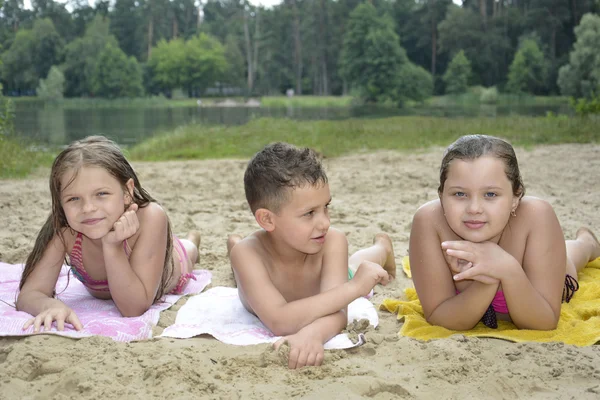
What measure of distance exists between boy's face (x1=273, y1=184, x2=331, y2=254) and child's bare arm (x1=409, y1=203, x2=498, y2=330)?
0.47 metres

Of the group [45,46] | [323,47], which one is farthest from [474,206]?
[323,47]

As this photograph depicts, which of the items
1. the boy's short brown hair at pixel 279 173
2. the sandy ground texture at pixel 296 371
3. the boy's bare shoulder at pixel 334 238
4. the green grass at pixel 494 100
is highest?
the green grass at pixel 494 100

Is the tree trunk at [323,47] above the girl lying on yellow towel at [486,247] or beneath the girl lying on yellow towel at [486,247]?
above

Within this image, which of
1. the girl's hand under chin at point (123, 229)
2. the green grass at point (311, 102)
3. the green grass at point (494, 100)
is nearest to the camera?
the girl's hand under chin at point (123, 229)

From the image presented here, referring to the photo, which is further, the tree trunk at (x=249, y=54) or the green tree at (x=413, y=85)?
the tree trunk at (x=249, y=54)

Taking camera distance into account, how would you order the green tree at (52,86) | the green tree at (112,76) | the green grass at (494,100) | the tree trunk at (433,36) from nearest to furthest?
the green grass at (494,100)
the green tree at (52,86)
the green tree at (112,76)
the tree trunk at (433,36)

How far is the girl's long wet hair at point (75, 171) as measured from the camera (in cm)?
296

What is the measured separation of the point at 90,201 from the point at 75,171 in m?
0.17

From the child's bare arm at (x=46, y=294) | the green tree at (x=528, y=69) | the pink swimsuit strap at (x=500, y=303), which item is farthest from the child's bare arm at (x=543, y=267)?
the green tree at (x=528, y=69)

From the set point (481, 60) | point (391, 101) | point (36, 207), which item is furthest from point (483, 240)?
point (481, 60)

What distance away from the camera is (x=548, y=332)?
107 inches

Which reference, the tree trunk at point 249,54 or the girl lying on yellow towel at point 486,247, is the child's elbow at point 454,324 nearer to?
the girl lying on yellow towel at point 486,247

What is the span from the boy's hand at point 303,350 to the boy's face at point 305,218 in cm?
45

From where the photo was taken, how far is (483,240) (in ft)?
8.63
